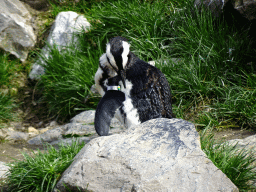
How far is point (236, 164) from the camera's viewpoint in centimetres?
224

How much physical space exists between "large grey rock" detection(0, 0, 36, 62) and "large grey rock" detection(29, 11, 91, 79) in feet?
1.33

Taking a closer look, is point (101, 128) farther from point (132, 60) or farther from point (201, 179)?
point (201, 179)

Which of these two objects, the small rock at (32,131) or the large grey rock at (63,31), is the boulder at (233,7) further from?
the small rock at (32,131)

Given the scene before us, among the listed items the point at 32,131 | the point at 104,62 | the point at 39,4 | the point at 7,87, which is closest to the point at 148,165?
the point at 104,62

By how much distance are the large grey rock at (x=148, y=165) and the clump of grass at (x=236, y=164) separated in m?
0.31

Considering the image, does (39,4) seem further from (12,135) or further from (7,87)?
(12,135)

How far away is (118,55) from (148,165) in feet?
3.45

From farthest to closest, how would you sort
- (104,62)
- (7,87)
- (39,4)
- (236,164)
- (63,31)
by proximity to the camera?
(39,4) → (63,31) → (7,87) → (104,62) → (236,164)

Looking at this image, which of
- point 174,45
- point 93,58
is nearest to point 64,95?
point 93,58

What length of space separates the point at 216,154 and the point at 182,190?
70 cm

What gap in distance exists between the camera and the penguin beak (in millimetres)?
2596

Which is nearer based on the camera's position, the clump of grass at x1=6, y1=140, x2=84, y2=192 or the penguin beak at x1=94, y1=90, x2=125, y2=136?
the clump of grass at x1=6, y1=140, x2=84, y2=192

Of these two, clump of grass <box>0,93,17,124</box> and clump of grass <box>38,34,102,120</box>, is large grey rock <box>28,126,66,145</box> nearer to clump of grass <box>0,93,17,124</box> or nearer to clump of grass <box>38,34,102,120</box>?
clump of grass <box>38,34,102,120</box>

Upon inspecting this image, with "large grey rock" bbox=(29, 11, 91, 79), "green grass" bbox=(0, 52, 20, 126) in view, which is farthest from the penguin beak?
"large grey rock" bbox=(29, 11, 91, 79)
